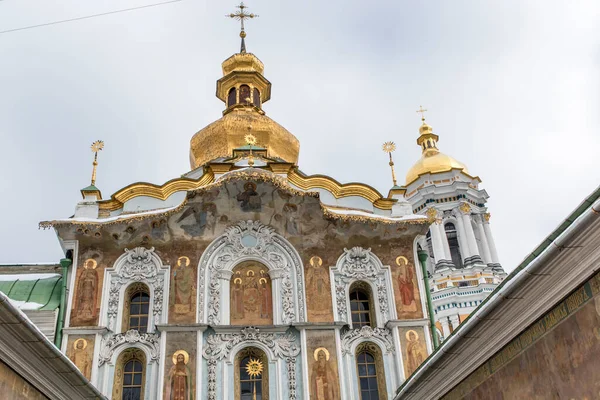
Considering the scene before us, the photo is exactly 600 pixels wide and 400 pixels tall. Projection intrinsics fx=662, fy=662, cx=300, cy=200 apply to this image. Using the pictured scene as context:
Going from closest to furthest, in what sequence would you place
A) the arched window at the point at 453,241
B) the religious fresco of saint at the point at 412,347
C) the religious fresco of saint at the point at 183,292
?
the religious fresco of saint at the point at 412,347 → the religious fresco of saint at the point at 183,292 → the arched window at the point at 453,241

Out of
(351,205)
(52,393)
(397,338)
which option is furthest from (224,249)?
(52,393)

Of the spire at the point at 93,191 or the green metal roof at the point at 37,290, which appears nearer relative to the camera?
the green metal roof at the point at 37,290

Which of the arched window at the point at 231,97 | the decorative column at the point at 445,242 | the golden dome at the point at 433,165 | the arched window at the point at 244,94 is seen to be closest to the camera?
the arched window at the point at 244,94

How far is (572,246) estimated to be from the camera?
6.32m

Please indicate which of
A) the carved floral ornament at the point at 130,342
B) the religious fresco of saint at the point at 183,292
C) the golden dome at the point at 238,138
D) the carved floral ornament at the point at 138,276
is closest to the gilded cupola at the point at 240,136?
the golden dome at the point at 238,138

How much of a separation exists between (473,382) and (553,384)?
7.92ft

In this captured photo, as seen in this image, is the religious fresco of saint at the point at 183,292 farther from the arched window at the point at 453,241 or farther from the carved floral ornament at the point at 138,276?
the arched window at the point at 453,241

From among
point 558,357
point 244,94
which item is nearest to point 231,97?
point 244,94

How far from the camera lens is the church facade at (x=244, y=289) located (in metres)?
14.4

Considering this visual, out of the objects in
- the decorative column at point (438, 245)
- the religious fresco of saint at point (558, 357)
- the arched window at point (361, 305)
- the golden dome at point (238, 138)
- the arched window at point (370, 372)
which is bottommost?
the religious fresco of saint at point (558, 357)

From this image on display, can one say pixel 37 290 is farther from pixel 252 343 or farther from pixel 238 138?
pixel 238 138

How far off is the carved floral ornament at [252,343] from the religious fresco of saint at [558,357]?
659cm

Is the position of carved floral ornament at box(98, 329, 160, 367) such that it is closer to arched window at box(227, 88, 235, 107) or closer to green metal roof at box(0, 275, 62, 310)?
green metal roof at box(0, 275, 62, 310)

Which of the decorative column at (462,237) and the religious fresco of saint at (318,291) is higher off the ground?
the decorative column at (462,237)
